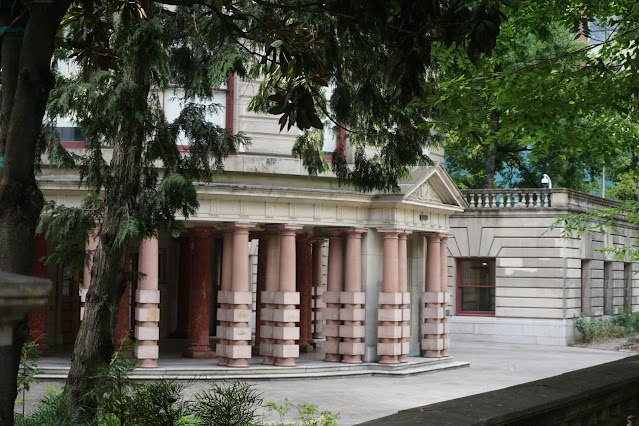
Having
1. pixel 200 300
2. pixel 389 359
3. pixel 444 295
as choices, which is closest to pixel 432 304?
pixel 444 295

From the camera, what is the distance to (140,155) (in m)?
13.3

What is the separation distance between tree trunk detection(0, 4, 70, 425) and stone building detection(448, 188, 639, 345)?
33.1m

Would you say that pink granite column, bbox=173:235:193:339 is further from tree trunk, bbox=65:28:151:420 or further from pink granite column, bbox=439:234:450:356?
tree trunk, bbox=65:28:151:420

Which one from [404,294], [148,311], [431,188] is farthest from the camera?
[431,188]

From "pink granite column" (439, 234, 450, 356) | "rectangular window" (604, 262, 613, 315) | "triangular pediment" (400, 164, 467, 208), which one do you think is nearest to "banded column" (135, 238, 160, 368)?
"triangular pediment" (400, 164, 467, 208)

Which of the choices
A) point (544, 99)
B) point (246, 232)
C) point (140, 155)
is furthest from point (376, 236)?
point (140, 155)

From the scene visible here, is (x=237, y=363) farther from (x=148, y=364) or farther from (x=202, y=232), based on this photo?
(x=202, y=232)

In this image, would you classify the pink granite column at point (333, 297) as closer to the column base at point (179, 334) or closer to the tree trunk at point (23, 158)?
the column base at point (179, 334)

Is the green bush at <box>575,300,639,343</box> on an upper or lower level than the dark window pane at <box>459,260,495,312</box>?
lower

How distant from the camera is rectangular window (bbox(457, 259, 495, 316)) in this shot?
40.5m

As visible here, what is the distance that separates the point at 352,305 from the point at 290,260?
2.26 meters

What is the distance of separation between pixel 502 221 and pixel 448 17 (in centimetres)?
3310

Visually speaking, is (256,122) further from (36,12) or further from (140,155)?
(36,12)

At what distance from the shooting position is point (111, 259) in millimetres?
12930
